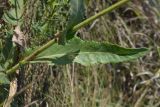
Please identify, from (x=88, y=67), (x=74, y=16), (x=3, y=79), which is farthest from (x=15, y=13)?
(x=88, y=67)

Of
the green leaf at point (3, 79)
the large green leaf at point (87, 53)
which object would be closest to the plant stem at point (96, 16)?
the large green leaf at point (87, 53)

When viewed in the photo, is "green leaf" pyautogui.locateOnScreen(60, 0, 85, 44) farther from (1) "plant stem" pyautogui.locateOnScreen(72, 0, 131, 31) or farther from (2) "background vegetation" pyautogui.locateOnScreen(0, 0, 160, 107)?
(2) "background vegetation" pyautogui.locateOnScreen(0, 0, 160, 107)

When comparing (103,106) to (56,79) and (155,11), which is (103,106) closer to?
(56,79)

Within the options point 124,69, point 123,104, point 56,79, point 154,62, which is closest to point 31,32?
point 56,79

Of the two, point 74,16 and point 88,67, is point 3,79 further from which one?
point 88,67

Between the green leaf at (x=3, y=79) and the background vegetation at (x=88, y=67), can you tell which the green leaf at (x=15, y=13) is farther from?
the green leaf at (x=3, y=79)
